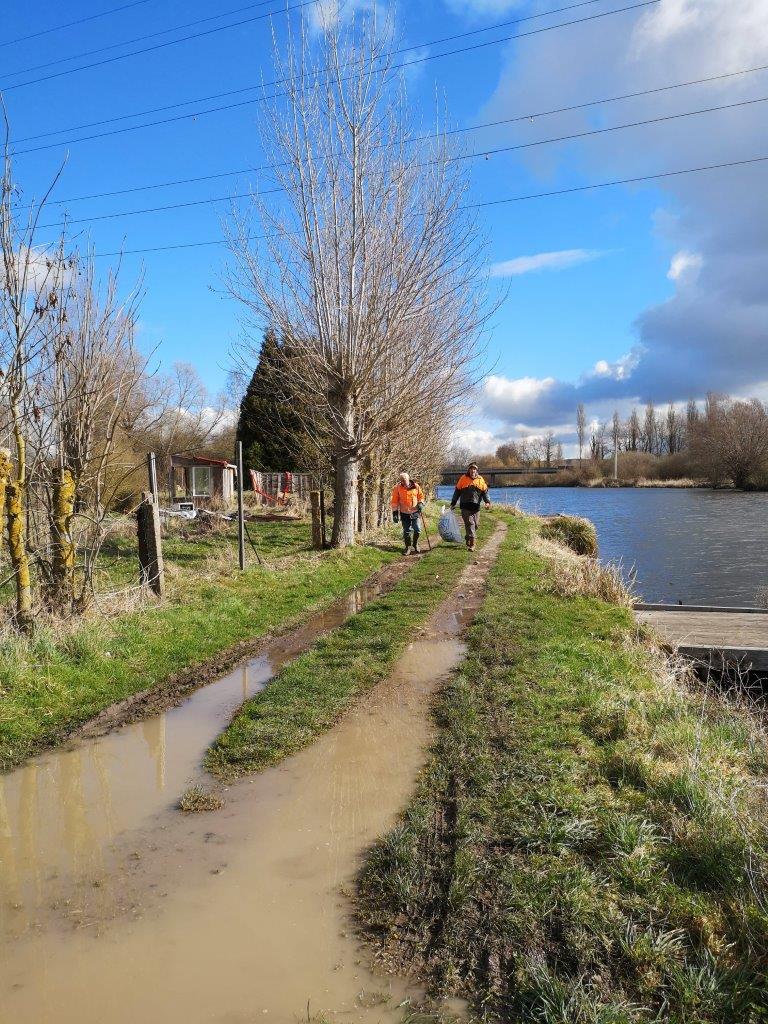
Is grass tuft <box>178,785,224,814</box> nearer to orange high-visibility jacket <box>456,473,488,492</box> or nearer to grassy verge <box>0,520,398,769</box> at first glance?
A: grassy verge <box>0,520,398,769</box>

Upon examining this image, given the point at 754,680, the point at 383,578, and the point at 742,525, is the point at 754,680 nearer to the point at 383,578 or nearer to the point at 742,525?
the point at 383,578

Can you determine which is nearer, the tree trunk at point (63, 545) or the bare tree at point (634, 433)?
the tree trunk at point (63, 545)

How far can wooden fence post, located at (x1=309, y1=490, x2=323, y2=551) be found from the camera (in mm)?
15922

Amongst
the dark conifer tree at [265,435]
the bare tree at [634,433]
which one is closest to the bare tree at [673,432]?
A: the bare tree at [634,433]

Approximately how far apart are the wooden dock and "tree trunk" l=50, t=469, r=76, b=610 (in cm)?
776

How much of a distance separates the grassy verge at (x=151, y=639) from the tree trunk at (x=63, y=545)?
44cm

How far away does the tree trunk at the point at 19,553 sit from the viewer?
23.1 ft

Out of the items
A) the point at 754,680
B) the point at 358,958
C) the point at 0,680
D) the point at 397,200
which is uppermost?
the point at 397,200

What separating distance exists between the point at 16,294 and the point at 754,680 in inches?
405

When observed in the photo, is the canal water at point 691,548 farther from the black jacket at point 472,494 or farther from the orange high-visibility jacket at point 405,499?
the orange high-visibility jacket at point 405,499

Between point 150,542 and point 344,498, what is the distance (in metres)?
6.94

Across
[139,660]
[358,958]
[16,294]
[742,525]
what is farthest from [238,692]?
[742,525]

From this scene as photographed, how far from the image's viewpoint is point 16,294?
674cm

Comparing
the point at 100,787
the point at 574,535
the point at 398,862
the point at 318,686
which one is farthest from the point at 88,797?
the point at 574,535
